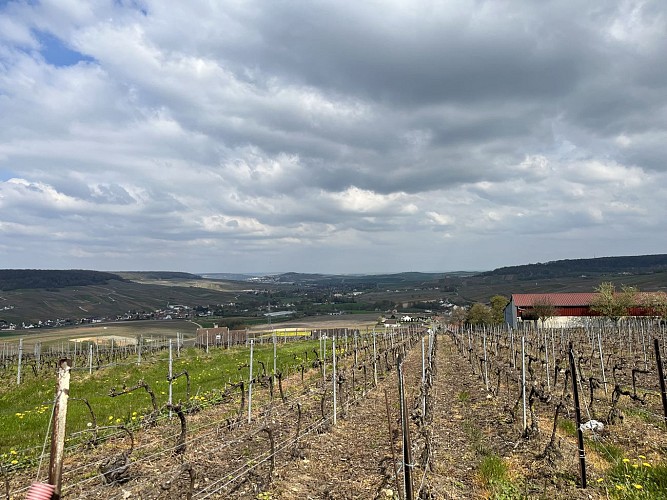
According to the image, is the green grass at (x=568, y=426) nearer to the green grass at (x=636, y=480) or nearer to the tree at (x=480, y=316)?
the green grass at (x=636, y=480)

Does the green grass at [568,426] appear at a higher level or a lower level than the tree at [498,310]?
higher

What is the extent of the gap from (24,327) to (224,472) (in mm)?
114449

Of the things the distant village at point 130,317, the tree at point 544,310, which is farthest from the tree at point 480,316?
the distant village at point 130,317

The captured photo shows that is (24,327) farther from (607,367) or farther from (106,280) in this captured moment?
(607,367)

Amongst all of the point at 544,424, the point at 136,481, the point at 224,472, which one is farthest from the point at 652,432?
the point at 136,481

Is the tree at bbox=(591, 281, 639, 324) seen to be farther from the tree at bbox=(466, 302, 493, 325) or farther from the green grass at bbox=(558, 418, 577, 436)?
the green grass at bbox=(558, 418, 577, 436)

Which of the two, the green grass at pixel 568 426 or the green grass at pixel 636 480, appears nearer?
the green grass at pixel 636 480

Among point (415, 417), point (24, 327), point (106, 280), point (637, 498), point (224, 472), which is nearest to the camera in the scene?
point (637, 498)

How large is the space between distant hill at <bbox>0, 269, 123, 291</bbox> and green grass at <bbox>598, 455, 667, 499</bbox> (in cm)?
17018

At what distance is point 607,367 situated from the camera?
21172 millimetres

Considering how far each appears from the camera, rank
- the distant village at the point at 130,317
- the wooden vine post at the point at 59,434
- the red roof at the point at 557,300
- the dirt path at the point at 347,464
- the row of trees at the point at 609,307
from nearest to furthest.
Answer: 1. the wooden vine post at the point at 59,434
2. the dirt path at the point at 347,464
3. the row of trees at the point at 609,307
4. the red roof at the point at 557,300
5. the distant village at the point at 130,317

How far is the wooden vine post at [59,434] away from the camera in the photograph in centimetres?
298

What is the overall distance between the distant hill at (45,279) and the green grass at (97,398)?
148 metres

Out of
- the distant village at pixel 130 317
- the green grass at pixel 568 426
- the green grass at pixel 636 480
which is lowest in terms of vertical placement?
the distant village at pixel 130 317
